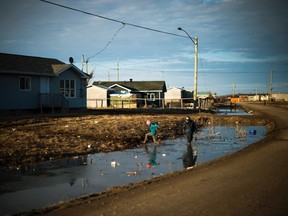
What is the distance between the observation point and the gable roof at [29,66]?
80.5 ft

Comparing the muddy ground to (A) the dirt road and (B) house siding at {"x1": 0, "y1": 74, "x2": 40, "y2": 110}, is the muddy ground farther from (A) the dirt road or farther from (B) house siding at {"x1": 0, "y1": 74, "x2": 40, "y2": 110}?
(B) house siding at {"x1": 0, "y1": 74, "x2": 40, "y2": 110}

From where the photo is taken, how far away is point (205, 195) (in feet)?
20.7

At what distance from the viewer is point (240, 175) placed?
8.00m

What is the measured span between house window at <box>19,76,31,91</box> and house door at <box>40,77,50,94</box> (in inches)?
47.0

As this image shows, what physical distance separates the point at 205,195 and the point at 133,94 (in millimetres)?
47324

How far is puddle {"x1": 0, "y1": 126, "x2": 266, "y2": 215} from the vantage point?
21.9ft

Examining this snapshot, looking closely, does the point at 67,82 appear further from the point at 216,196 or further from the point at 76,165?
the point at 216,196

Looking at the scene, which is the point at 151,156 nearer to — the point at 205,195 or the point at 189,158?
the point at 189,158

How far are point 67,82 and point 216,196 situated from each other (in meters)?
24.9

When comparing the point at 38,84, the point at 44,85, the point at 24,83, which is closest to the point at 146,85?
the point at 44,85

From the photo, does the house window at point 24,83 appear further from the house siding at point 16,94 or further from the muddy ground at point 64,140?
the muddy ground at point 64,140

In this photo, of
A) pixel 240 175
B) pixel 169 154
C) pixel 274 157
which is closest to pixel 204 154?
pixel 169 154

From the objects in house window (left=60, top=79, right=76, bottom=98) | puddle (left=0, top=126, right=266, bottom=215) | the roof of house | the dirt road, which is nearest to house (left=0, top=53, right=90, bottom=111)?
house window (left=60, top=79, right=76, bottom=98)

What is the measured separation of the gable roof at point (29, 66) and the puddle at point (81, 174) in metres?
15.8
